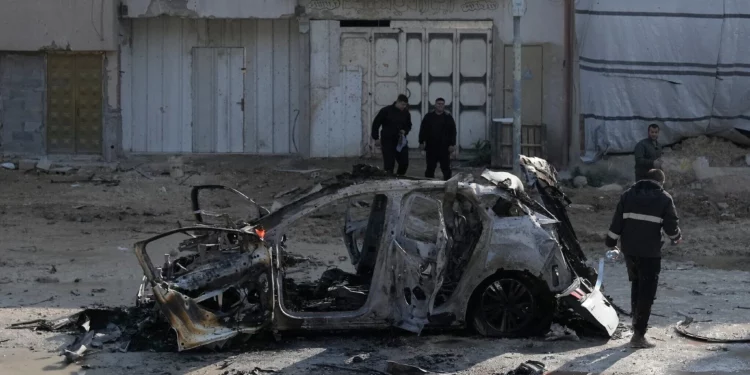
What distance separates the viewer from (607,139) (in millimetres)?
19875

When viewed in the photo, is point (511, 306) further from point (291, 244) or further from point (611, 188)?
point (611, 188)

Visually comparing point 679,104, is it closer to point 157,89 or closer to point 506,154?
point 506,154

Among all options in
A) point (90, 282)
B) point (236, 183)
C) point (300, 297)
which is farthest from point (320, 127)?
point (300, 297)

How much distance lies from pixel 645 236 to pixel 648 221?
0.41ft

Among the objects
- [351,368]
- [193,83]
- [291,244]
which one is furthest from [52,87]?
[351,368]

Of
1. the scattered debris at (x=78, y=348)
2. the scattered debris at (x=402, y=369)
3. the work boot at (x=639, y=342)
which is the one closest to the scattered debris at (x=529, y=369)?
the scattered debris at (x=402, y=369)

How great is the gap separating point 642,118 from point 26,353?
44.6 feet

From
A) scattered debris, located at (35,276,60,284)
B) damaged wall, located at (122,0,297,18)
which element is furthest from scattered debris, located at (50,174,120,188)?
scattered debris, located at (35,276,60,284)

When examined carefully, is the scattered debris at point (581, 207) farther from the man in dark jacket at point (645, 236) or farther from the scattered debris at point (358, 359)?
the scattered debris at point (358, 359)

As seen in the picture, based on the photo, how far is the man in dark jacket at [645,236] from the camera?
9.23 meters

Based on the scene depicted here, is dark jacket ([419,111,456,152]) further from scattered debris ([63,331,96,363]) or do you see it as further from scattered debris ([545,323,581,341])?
scattered debris ([63,331,96,363])

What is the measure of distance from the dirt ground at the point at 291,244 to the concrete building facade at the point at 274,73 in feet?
2.40

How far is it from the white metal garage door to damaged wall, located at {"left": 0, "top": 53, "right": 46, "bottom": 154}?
585cm

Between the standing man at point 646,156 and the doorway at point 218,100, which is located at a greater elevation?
the doorway at point 218,100
